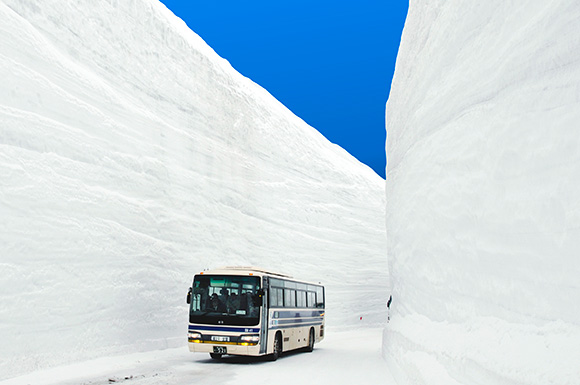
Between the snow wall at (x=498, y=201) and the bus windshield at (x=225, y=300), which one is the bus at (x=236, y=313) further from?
the snow wall at (x=498, y=201)

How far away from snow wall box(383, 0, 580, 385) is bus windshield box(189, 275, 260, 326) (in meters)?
4.48

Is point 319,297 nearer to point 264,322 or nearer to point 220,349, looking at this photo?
point 264,322

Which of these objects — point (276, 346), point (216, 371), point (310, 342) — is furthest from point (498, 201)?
point (310, 342)

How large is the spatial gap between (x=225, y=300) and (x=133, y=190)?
640 centimetres

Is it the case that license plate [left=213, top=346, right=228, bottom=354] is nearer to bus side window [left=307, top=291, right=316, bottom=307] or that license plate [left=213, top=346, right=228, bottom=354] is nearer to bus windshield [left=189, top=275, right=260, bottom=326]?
bus windshield [left=189, top=275, right=260, bottom=326]

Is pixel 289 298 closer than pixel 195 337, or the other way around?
pixel 195 337

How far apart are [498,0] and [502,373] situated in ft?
13.7

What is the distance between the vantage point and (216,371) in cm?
1243

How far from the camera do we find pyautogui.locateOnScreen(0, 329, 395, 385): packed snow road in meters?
10.8

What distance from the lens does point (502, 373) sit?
4941 mm

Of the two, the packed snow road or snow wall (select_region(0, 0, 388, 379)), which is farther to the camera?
snow wall (select_region(0, 0, 388, 379))

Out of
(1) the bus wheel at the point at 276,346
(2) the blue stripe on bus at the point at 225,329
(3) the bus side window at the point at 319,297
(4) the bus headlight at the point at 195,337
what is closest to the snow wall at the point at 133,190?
(4) the bus headlight at the point at 195,337

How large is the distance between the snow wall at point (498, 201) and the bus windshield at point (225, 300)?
4.48 m

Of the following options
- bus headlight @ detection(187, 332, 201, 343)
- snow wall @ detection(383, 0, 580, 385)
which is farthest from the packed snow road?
snow wall @ detection(383, 0, 580, 385)
